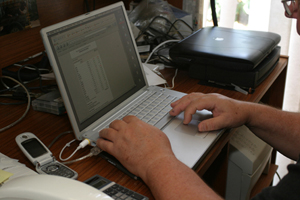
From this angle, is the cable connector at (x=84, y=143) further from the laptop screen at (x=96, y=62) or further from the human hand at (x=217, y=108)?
the human hand at (x=217, y=108)

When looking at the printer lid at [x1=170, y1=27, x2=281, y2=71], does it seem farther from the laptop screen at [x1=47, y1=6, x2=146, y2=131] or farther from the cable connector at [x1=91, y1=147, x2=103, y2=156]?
the cable connector at [x1=91, y1=147, x2=103, y2=156]

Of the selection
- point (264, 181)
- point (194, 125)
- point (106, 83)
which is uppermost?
point (106, 83)

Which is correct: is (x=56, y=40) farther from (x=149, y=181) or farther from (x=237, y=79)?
(x=237, y=79)

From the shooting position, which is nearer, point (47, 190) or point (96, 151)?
point (47, 190)

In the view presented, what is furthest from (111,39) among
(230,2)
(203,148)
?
(230,2)

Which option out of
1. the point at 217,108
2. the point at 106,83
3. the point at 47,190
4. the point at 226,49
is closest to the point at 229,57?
the point at 226,49

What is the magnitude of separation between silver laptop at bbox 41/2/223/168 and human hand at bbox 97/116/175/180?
0.05 meters

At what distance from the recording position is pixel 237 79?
106cm

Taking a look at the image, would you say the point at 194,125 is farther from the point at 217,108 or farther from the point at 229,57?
the point at 229,57

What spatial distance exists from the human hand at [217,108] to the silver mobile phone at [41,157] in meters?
0.33

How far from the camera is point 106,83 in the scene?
2.79 feet

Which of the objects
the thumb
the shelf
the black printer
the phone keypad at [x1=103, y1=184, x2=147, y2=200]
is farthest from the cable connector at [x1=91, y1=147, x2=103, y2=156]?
the shelf

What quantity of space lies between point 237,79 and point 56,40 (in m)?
0.63

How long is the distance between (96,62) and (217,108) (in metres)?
0.35
